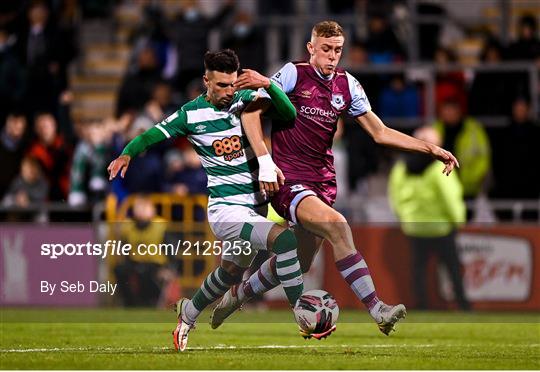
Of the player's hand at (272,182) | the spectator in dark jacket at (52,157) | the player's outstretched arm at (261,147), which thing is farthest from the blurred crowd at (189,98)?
the player's hand at (272,182)

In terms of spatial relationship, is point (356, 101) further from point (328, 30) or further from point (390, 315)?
point (390, 315)

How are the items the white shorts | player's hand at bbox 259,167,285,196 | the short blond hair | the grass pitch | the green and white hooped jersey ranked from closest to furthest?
the grass pitch → player's hand at bbox 259,167,285,196 → the white shorts → the green and white hooped jersey → the short blond hair

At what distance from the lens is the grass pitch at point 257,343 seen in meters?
11.2

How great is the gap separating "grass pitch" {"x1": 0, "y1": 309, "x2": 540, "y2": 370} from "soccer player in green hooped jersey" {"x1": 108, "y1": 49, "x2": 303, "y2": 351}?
543 millimetres

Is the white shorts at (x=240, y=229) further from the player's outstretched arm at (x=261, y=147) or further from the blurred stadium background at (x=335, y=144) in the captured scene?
the blurred stadium background at (x=335, y=144)

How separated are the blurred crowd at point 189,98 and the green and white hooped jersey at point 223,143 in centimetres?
790

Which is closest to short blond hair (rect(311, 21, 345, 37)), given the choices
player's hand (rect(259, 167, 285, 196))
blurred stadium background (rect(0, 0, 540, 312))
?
player's hand (rect(259, 167, 285, 196))

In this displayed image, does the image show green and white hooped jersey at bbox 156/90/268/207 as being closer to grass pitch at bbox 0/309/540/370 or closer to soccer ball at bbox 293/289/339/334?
soccer ball at bbox 293/289/339/334

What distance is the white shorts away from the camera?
1178 cm

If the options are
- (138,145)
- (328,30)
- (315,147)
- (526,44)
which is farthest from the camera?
(526,44)

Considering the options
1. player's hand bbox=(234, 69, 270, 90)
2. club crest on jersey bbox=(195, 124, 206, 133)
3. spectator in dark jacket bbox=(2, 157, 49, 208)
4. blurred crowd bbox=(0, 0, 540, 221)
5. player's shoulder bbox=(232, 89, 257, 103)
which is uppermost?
player's hand bbox=(234, 69, 270, 90)

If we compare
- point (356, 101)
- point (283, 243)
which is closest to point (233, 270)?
point (283, 243)

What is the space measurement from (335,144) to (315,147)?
7.57m

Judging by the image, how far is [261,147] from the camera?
11.7 meters
